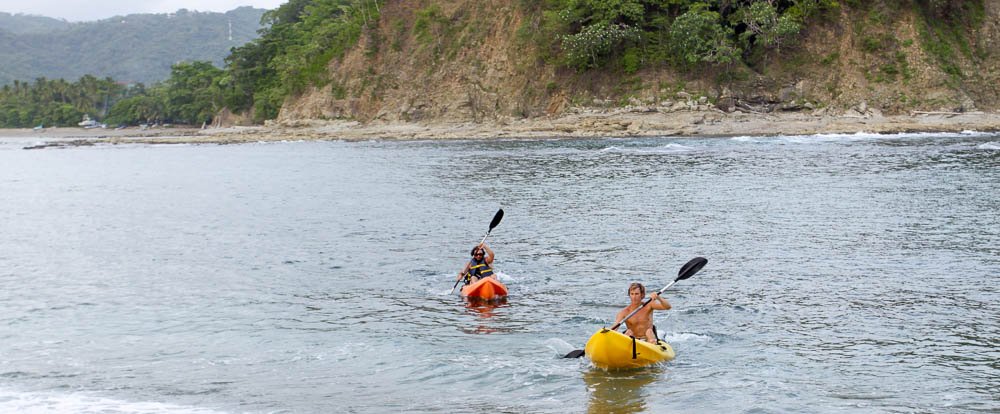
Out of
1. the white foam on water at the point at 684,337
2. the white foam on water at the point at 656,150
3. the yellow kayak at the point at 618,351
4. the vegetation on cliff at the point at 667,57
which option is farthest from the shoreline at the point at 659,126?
A: the yellow kayak at the point at 618,351

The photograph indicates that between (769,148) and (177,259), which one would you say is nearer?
(177,259)

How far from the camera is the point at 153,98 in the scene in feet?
357

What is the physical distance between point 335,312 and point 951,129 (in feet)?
145

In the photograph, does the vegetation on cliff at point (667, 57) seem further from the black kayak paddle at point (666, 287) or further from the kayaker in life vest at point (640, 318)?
the kayaker in life vest at point (640, 318)

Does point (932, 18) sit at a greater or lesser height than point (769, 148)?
greater

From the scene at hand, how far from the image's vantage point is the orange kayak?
48.5 ft

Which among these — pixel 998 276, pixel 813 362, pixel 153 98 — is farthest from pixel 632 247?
pixel 153 98

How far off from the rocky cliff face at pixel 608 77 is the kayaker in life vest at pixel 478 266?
1700 inches

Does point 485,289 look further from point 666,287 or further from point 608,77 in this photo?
point 608,77

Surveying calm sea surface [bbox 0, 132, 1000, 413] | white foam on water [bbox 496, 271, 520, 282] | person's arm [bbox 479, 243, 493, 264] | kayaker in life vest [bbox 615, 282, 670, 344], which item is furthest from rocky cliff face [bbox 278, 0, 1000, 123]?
kayaker in life vest [bbox 615, 282, 670, 344]

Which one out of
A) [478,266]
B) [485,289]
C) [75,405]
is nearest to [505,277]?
[478,266]

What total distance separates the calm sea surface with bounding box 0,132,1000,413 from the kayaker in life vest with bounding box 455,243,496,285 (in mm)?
557

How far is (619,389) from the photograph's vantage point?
1029 centimetres

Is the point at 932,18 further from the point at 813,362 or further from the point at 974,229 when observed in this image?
the point at 813,362
